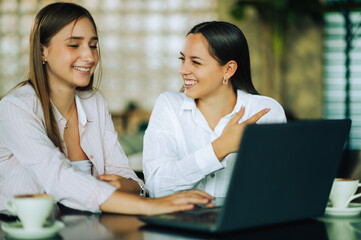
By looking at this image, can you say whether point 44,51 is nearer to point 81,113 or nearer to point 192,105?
point 81,113

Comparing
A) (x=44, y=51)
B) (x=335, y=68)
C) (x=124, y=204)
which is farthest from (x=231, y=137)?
(x=335, y=68)

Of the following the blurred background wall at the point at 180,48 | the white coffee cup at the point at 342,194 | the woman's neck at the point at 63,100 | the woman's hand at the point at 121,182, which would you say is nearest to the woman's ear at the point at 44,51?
the woman's neck at the point at 63,100

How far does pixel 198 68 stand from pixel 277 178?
0.87 m

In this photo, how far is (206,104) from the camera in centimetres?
193

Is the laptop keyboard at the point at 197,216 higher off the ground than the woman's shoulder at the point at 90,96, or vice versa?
the woman's shoulder at the point at 90,96

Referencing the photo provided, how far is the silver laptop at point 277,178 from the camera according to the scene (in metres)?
0.97

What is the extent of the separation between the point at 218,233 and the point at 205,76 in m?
0.90

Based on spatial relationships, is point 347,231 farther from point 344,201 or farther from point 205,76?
point 205,76

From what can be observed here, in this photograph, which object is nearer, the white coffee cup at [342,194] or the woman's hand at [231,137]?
the white coffee cup at [342,194]

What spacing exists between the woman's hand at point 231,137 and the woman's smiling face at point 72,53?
48cm

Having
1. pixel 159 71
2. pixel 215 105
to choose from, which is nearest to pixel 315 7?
pixel 159 71

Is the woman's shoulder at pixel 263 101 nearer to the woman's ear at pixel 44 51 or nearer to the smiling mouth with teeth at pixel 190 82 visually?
the smiling mouth with teeth at pixel 190 82

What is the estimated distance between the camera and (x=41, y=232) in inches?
40.0

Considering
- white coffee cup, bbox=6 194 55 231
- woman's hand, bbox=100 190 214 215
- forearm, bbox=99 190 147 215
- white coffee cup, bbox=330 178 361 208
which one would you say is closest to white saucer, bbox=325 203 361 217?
white coffee cup, bbox=330 178 361 208
